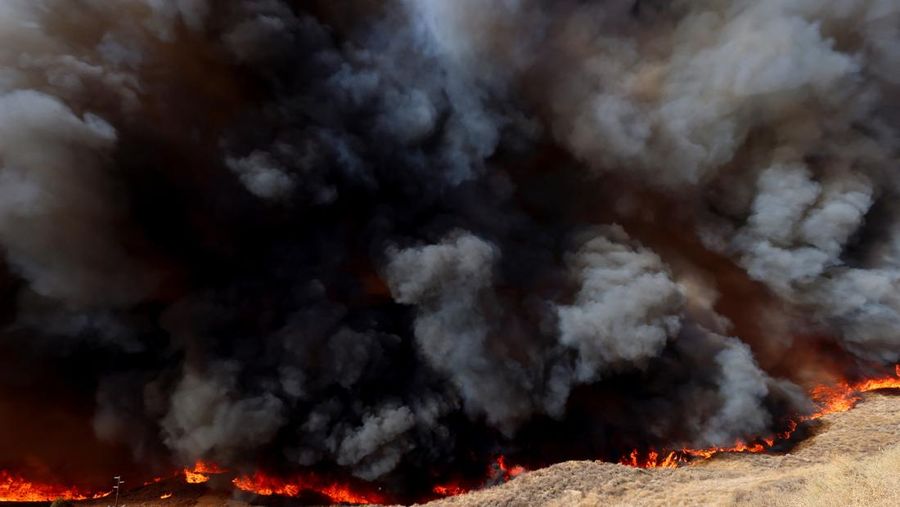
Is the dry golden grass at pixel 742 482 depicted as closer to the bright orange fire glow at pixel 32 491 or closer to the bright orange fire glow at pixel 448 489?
the bright orange fire glow at pixel 448 489

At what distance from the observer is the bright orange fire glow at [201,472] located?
1576cm

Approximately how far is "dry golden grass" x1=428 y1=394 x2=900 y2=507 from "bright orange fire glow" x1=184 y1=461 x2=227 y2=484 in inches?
277

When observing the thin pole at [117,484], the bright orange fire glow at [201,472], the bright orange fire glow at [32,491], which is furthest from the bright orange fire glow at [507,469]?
the bright orange fire glow at [32,491]

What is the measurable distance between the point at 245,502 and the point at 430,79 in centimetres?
1555

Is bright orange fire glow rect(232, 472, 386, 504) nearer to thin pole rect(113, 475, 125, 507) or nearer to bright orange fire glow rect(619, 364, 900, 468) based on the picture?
thin pole rect(113, 475, 125, 507)

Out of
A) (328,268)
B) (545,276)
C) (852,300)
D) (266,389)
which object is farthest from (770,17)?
(266,389)

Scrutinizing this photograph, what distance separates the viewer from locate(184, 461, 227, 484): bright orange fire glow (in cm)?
1576

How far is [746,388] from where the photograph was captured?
17.9m

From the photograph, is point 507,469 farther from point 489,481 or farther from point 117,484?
point 117,484

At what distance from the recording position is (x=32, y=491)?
15.5 m

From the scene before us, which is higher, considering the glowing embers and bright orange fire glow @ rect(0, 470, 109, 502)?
bright orange fire glow @ rect(0, 470, 109, 502)

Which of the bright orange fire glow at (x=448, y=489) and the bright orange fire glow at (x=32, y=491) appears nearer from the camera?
the bright orange fire glow at (x=32, y=491)

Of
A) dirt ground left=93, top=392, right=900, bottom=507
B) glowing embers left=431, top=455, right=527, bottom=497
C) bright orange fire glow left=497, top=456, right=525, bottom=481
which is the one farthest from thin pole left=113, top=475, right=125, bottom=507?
bright orange fire glow left=497, top=456, right=525, bottom=481

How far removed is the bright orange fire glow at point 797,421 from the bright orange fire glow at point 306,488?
26.4 feet
